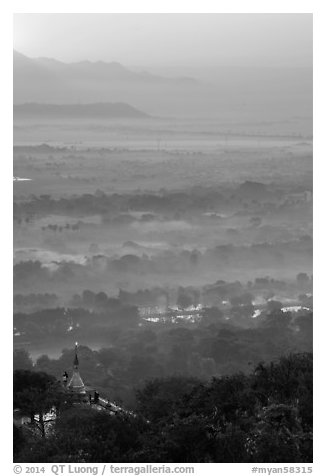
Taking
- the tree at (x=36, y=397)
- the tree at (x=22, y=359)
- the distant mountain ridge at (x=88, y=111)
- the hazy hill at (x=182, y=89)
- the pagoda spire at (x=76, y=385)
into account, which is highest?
the hazy hill at (x=182, y=89)

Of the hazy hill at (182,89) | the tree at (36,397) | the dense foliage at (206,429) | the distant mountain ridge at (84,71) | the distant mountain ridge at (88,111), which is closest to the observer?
the dense foliage at (206,429)

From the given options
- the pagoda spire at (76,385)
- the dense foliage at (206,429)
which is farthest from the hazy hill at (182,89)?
the dense foliage at (206,429)

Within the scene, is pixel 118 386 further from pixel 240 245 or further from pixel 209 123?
pixel 209 123

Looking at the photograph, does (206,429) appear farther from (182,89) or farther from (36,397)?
(182,89)

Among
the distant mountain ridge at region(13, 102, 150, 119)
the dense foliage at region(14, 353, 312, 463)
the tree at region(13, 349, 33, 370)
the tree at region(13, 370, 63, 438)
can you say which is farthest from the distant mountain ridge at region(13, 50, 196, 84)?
the tree at region(13, 349, 33, 370)

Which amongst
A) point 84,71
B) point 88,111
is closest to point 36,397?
point 88,111

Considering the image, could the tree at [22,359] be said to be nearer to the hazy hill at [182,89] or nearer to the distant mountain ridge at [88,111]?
the distant mountain ridge at [88,111]

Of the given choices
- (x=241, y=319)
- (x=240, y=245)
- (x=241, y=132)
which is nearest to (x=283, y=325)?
(x=241, y=319)

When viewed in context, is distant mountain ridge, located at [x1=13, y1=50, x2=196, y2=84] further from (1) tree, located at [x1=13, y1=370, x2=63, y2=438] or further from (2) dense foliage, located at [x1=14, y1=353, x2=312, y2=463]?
(2) dense foliage, located at [x1=14, y1=353, x2=312, y2=463]
